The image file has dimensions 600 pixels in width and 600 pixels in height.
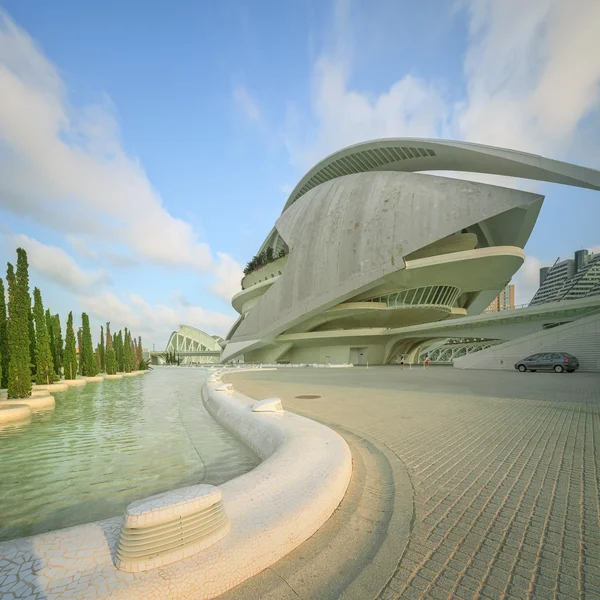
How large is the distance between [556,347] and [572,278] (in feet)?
99.6

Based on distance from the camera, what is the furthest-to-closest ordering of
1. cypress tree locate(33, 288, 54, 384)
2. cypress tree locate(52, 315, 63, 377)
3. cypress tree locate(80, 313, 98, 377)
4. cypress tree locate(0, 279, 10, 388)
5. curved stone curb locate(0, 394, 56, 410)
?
cypress tree locate(80, 313, 98, 377), cypress tree locate(52, 315, 63, 377), cypress tree locate(33, 288, 54, 384), cypress tree locate(0, 279, 10, 388), curved stone curb locate(0, 394, 56, 410)

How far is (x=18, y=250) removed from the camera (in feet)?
40.6

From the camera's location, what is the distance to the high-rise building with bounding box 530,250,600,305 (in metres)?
35.6

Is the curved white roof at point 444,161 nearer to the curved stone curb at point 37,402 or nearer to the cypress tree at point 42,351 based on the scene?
the curved stone curb at point 37,402

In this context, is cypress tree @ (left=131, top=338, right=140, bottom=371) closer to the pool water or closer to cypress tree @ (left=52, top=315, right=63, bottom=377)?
cypress tree @ (left=52, top=315, right=63, bottom=377)

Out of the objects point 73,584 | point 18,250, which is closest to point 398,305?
point 18,250

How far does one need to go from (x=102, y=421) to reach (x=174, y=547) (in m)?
6.97

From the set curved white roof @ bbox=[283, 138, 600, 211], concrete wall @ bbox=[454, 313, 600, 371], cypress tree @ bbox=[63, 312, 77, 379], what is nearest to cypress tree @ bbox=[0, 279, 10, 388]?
cypress tree @ bbox=[63, 312, 77, 379]

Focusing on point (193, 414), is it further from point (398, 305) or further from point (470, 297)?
point (470, 297)

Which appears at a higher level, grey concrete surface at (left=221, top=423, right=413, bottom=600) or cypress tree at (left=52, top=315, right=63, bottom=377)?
cypress tree at (left=52, top=315, right=63, bottom=377)

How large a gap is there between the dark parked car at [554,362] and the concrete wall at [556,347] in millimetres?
1020

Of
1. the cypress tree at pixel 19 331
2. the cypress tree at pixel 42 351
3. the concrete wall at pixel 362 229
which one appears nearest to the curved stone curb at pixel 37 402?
the cypress tree at pixel 19 331

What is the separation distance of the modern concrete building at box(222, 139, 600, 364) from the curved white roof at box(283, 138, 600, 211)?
0.11 m

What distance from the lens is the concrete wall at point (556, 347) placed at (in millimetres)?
20922
